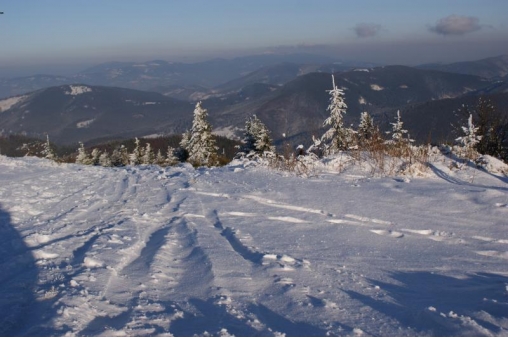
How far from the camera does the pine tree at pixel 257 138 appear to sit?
30156 millimetres

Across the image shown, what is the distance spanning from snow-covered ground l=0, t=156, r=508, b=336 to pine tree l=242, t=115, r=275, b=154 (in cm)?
2232

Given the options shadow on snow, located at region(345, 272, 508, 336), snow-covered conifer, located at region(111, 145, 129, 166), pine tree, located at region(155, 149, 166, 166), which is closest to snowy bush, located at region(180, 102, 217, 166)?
pine tree, located at region(155, 149, 166, 166)

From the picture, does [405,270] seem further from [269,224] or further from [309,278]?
[269,224]

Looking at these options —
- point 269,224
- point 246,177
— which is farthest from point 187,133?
point 269,224

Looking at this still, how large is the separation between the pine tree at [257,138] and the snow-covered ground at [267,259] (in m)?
22.3

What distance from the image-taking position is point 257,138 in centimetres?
3123

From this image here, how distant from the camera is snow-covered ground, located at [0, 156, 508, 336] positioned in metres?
2.73

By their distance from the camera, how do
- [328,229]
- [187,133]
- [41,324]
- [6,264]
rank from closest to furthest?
1. [41,324]
2. [6,264]
3. [328,229]
4. [187,133]

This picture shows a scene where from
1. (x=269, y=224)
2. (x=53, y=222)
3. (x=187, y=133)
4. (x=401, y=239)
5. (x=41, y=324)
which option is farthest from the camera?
(x=187, y=133)

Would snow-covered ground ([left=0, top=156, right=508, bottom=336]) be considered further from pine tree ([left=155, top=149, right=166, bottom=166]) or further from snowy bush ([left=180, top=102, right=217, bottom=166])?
snowy bush ([left=180, top=102, right=217, bottom=166])

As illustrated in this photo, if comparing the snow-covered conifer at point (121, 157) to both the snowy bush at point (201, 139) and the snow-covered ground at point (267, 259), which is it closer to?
the snowy bush at point (201, 139)

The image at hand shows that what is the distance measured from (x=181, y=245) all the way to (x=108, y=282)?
122 cm

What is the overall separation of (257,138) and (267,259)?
27.5 meters

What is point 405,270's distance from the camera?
3600mm
